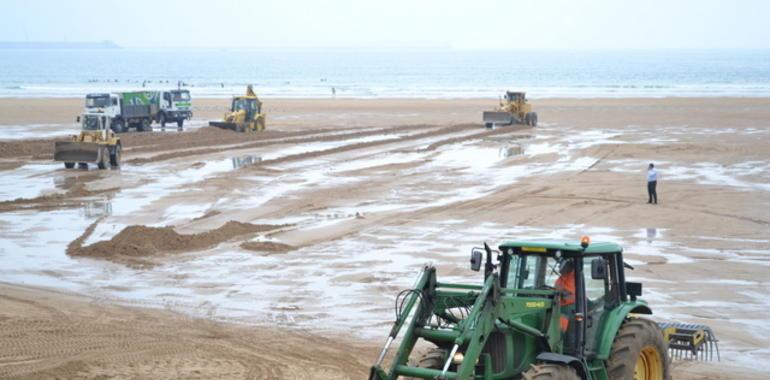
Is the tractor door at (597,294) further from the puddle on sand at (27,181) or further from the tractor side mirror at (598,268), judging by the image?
the puddle on sand at (27,181)

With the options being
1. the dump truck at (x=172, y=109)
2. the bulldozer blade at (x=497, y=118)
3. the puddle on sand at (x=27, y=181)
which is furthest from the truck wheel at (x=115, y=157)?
the bulldozer blade at (x=497, y=118)

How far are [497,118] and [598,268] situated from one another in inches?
1942

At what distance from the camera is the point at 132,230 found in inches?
941

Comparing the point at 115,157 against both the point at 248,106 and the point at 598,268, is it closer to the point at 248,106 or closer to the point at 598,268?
the point at 248,106

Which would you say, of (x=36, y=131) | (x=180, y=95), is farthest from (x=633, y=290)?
(x=180, y=95)

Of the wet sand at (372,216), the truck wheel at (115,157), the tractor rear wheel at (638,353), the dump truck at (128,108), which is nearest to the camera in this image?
the tractor rear wheel at (638,353)

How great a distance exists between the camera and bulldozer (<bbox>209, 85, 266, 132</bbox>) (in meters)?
56.4

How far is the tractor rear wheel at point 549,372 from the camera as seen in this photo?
9.42 meters

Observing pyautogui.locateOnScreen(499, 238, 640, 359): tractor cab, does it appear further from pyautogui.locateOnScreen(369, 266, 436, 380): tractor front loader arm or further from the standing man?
the standing man

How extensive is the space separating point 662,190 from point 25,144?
29.4 meters

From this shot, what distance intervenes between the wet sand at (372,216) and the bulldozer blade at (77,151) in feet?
2.72

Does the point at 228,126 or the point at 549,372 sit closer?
the point at 549,372

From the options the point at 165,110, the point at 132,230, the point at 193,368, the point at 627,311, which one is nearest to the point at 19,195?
the point at 132,230

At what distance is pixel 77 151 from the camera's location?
39.7 metres
